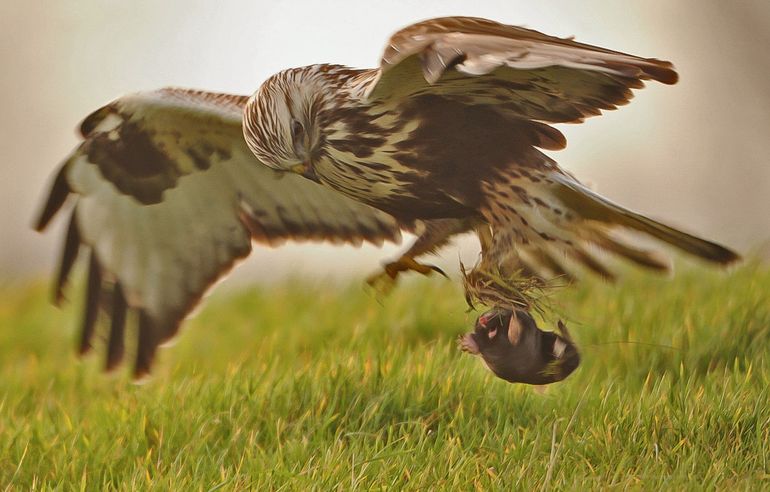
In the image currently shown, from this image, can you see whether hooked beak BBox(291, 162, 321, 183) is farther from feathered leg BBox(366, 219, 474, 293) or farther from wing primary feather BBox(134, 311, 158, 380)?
wing primary feather BBox(134, 311, 158, 380)

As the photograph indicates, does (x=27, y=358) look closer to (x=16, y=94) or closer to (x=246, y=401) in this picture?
(x=246, y=401)

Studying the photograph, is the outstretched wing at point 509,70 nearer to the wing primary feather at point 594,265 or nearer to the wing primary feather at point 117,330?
the wing primary feather at point 594,265

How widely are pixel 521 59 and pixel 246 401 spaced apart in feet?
5.76

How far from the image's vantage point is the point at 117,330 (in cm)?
476

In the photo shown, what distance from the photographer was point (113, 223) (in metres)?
4.76

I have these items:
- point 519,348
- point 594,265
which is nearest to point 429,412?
point 519,348

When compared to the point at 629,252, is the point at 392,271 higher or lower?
lower

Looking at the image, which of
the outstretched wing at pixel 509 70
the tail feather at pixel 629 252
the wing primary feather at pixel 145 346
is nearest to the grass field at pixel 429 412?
the wing primary feather at pixel 145 346

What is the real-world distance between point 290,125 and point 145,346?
1.56 meters

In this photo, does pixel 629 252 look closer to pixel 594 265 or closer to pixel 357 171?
pixel 594 265

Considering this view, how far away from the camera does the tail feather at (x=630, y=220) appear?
3.56 metres

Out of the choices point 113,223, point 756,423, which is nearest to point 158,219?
point 113,223

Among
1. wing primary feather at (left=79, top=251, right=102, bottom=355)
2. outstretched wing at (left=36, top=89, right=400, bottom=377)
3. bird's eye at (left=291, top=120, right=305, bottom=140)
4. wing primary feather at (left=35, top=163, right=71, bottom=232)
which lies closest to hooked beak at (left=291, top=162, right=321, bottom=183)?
bird's eye at (left=291, top=120, right=305, bottom=140)

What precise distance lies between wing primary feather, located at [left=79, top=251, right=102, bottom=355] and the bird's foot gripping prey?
1978mm
